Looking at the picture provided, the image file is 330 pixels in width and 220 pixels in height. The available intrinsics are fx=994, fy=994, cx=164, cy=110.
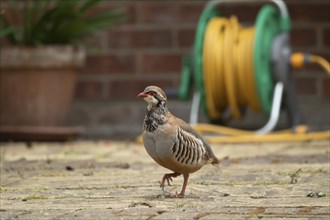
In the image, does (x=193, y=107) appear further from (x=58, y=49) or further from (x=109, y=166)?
(x=109, y=166)

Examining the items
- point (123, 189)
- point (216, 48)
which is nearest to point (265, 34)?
point (216, 48)

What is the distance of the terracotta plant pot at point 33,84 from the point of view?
6973 mm

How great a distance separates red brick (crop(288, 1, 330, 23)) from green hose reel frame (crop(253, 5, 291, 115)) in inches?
21.3

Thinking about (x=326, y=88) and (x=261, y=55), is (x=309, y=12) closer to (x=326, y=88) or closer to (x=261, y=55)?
(x=326, y=88)

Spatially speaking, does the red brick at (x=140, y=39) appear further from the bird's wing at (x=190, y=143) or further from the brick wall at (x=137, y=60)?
the bird's wing at (x=190, y=143)

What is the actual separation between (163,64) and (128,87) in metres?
0.34

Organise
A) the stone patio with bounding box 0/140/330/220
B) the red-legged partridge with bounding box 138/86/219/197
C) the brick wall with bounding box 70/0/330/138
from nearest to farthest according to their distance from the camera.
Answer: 1. the stone patio with bounding box 0/140/330/220
2. the red-legged partridge with bounding box 138/86/219/197
3. the brick wall with bounding box 70/0/330/138

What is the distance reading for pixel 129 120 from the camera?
26.1 feet

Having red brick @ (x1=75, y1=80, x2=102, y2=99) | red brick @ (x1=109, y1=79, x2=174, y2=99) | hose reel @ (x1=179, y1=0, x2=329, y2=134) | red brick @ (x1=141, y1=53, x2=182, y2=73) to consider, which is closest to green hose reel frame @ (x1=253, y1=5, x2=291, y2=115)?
hose reel @ (x1=179, y1=0, x2=329, y2=134)

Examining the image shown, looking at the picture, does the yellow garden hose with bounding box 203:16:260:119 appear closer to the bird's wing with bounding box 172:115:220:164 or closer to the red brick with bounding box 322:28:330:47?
the red brick with bounding box 322:28:330:47

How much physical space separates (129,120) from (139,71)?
40 cm

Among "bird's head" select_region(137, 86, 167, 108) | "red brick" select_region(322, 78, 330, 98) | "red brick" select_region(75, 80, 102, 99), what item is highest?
"bird's head" select_region(137, 86, 167, 108)

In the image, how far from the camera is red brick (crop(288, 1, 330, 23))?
771 cm

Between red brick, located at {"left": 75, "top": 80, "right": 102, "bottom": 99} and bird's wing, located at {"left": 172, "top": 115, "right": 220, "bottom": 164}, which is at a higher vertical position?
bird's wing, located at {"left": 172, "top": 115, "right": 220, "bottom": 164}
